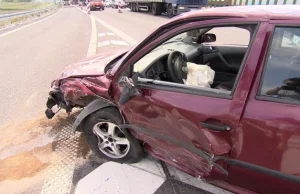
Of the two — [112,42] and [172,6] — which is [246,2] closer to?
[172,6]

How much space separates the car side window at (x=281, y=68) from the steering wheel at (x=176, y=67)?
2.89 ft

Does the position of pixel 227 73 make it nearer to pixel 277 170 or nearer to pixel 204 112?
pixel 204 112

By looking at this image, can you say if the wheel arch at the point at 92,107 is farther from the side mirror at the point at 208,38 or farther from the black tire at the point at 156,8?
the black tire at the point at 156,8

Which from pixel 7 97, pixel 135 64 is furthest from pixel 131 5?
pixel 135 64

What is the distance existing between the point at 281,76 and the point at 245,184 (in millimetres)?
867

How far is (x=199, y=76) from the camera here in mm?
2453

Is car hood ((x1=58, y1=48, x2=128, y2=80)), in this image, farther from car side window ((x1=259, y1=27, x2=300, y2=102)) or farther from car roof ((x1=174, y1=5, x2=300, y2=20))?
car side window ((x1=259, y1=27, x2=300, y2=102))

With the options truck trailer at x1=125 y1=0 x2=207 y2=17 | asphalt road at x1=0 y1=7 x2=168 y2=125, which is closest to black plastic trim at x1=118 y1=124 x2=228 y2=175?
asphalt road at x1=0 y1=7 x2=168 y2=125

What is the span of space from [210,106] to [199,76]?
0.55 metres

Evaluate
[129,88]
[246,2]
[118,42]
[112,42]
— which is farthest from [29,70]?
[246,2]

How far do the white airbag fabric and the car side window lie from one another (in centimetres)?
65

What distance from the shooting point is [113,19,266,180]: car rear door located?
186cm

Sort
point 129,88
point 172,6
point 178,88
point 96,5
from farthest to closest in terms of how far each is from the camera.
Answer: point 96,5, point 172,6, point 129,88, point 178,88

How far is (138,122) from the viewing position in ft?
8.30
